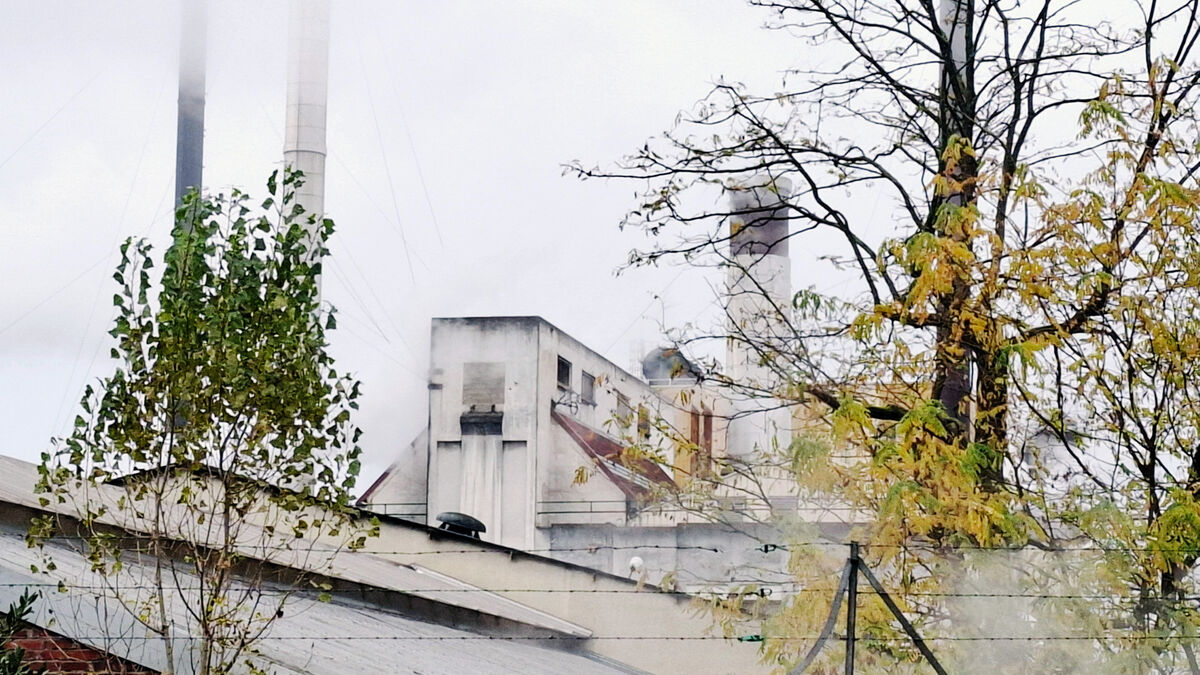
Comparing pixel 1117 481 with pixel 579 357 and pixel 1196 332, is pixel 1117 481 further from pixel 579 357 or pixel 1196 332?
pixel 579 357

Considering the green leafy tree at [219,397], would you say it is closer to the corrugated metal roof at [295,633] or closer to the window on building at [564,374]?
the corrugated metal roof at [295,633]

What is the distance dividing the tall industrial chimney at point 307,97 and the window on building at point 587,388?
7.62 metres

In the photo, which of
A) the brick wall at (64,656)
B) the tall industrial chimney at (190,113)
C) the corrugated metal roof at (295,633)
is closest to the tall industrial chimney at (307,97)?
the tall industrial chimney at (190,113)

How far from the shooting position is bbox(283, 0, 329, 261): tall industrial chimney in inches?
1099

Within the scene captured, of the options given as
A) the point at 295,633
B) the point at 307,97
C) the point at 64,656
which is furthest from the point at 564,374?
the point at 64,656

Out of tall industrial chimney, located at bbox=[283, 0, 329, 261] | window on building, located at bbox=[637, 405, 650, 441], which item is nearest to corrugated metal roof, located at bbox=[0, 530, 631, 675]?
window on building, located at bbox=[637, 405, 650, 441]

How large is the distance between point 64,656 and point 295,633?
7.54ft

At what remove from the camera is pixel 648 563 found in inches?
1116

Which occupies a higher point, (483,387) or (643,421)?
(483,387)

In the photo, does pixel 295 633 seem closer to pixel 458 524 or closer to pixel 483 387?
pixel 458 524

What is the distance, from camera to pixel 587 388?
3359cm

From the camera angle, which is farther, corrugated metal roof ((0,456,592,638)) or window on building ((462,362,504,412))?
window on building ((462,362,504,412))

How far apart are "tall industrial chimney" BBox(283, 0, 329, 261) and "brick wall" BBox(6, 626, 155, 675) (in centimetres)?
2043

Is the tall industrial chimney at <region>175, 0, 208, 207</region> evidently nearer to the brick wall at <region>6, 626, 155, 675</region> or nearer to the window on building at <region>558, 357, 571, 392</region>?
the window on building at <region>558, 357, 571, 392</region>
